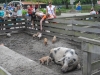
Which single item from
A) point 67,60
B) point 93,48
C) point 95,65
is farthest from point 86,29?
point 93,48

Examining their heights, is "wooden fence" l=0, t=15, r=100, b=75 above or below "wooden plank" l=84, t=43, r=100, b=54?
below

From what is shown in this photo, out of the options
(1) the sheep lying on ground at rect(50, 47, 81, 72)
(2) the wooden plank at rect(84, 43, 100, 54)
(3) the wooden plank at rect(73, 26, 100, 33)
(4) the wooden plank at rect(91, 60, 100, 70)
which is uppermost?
(2) the wooden plank at rect(84, 43, 100, 54)

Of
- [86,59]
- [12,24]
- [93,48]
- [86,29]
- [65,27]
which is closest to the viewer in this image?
[93,48]

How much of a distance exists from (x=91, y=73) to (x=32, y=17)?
7.52m

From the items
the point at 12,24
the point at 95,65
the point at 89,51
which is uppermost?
the point at 89,51

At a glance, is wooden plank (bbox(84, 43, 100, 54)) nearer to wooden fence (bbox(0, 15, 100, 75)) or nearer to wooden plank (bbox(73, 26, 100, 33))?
wooden fence (bbox(0, 15, 100, 75))

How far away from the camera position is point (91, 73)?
16.3 feet

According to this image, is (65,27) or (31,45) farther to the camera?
(31,45)

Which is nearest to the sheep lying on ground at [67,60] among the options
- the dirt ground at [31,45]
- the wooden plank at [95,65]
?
the dirt ground at [31,45]

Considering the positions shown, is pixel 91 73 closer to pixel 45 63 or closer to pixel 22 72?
pixel 22 72

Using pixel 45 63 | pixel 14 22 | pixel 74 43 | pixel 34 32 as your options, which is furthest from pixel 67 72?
pixel 14 22

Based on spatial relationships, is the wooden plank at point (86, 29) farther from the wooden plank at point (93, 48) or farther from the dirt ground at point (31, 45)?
the wooden plank at point (93, 48)

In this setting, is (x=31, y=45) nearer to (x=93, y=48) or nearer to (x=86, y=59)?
(x=86, y=59)

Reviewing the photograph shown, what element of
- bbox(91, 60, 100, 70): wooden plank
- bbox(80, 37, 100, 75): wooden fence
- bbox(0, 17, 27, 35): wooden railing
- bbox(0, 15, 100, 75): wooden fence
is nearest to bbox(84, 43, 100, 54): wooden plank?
bbox(80, 37, 100, 75): wooden fence
